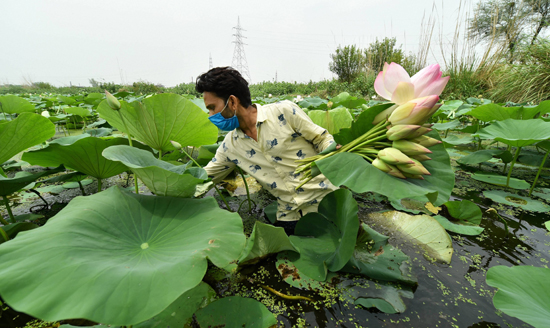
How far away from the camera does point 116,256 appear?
66 centimetres

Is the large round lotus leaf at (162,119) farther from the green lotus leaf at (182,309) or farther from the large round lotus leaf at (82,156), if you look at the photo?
the green lotus leaf at (182,309)

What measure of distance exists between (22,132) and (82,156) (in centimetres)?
20

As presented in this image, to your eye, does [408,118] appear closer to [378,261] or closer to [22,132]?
[378,261]

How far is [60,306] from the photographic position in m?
0.49

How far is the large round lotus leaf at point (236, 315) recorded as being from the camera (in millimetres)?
743

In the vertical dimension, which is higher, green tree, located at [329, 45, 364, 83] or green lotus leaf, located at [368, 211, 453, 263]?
green tree, located at [329, 45, 364, 83]

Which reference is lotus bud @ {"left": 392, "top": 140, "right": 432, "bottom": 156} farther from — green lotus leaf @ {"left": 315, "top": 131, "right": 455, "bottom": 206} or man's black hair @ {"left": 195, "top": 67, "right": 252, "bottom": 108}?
man's black hair @ {"left": 195, "top": 67, "right": 252, "bottom": 108}

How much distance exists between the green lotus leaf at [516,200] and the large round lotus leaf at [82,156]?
231 centimetres

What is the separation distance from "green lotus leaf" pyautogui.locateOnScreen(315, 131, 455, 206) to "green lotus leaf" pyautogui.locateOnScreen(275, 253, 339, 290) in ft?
1.84

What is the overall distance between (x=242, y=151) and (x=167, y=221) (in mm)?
745

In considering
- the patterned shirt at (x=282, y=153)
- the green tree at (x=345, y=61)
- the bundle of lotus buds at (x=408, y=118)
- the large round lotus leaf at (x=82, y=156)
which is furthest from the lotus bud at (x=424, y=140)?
the green tree at (x=345, y=61)

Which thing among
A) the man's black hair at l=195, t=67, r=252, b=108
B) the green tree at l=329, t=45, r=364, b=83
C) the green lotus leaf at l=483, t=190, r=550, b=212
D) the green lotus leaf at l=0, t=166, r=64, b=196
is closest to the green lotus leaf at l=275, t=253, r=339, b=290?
the man's black hair at l=195, t=67, r=252, b=108

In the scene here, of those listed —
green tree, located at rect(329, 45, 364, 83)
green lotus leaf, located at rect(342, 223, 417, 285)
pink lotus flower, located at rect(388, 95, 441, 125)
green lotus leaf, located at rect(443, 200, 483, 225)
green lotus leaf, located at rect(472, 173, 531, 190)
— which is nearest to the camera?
pink lotus flower, located at rect(388, 95, 441, 125)

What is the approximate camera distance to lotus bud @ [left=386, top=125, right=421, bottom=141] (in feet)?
2.03
